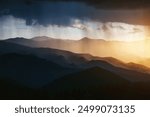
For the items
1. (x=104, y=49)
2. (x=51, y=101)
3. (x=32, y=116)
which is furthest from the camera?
(x=104, y=49)

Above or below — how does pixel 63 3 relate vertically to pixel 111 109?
above

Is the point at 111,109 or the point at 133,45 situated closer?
the point at 111,109

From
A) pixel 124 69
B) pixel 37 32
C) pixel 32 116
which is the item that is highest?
pixel 37 32

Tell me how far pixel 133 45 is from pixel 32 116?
39.4 inches

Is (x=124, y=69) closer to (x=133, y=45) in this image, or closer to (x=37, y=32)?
(x=133, y=45)

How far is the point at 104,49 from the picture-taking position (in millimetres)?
3551

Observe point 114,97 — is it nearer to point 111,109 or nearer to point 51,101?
point 111,109

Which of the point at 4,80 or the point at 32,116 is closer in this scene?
the point at 32,116

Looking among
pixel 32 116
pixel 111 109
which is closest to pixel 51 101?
pixel 32 116

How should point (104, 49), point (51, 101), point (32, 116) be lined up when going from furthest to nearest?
point (104, 49)
point (51, 101)
point (32, 116)

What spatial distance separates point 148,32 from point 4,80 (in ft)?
3.87

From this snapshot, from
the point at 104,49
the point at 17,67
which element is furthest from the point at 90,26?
the point at 17,67

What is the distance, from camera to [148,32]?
3.53 meters

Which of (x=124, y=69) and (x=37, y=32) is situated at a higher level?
(x=37, y=32)
